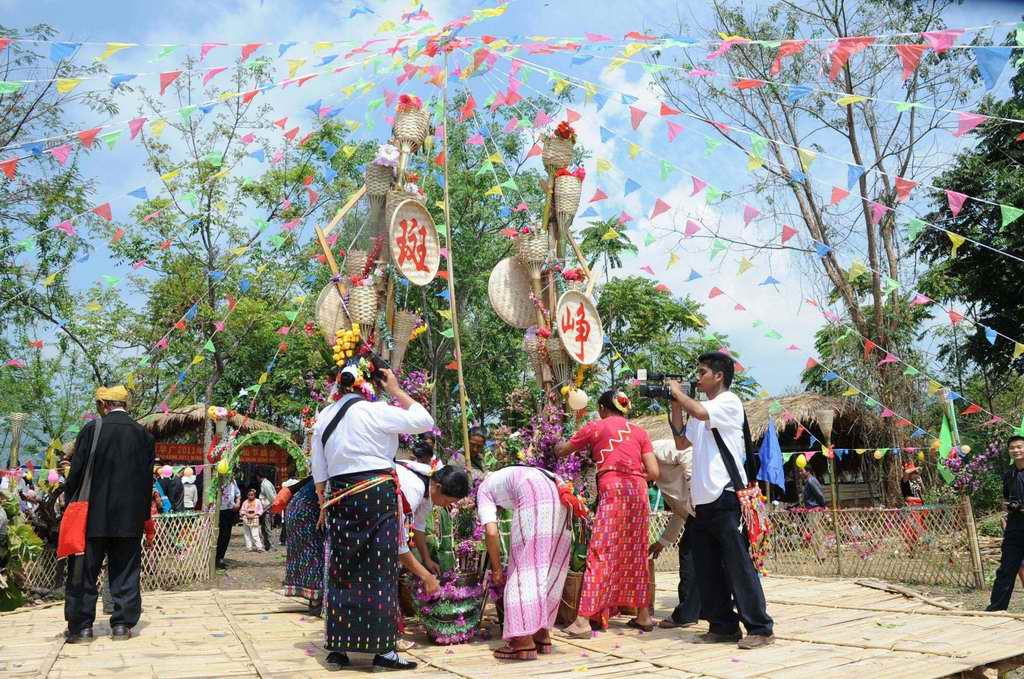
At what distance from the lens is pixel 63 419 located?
84.1 feet

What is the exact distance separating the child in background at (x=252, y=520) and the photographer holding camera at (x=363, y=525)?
10570 mm

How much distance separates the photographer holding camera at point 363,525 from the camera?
14.2ft

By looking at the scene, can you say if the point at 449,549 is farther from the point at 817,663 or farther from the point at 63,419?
the point at 63,419

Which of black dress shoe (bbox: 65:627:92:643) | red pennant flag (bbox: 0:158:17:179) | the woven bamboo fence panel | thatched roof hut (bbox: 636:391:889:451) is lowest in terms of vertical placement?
black dress shoe (bbox: 65:627:92:643)

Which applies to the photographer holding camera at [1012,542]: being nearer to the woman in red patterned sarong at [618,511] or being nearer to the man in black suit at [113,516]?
the woman in red patterned sarong at [618,511]

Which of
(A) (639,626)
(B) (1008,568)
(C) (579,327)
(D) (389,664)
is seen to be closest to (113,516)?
(D) (389,664)

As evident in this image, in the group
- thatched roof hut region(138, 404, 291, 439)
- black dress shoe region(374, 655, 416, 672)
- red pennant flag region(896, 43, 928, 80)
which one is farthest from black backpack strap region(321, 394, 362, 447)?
thatched roof hut region(138, 404, 291, 439)

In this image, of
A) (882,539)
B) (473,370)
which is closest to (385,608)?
(882,539)

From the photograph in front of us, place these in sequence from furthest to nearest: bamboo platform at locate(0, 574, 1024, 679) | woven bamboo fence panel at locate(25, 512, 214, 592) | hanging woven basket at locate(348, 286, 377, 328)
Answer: woven bamboo fence panel at locate(25, 512, 214, 592), hanging woven basket at locate(348, 286, 377, 328), bamboo platform at locate(0, 574, 1024, 679)

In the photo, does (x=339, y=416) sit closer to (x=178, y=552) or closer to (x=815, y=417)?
Answer: (x=178, y=552)

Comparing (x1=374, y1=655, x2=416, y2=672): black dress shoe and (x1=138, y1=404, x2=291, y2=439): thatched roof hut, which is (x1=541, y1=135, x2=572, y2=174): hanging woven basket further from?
(x1=138, y1=404, x2=291, y2=439): thatched roof hut

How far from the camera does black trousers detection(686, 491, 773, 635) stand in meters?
4.74

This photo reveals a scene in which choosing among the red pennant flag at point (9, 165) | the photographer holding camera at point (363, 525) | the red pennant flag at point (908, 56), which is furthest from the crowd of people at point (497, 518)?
the red pennant flag at point (908, 56)

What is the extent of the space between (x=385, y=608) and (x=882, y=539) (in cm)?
704
